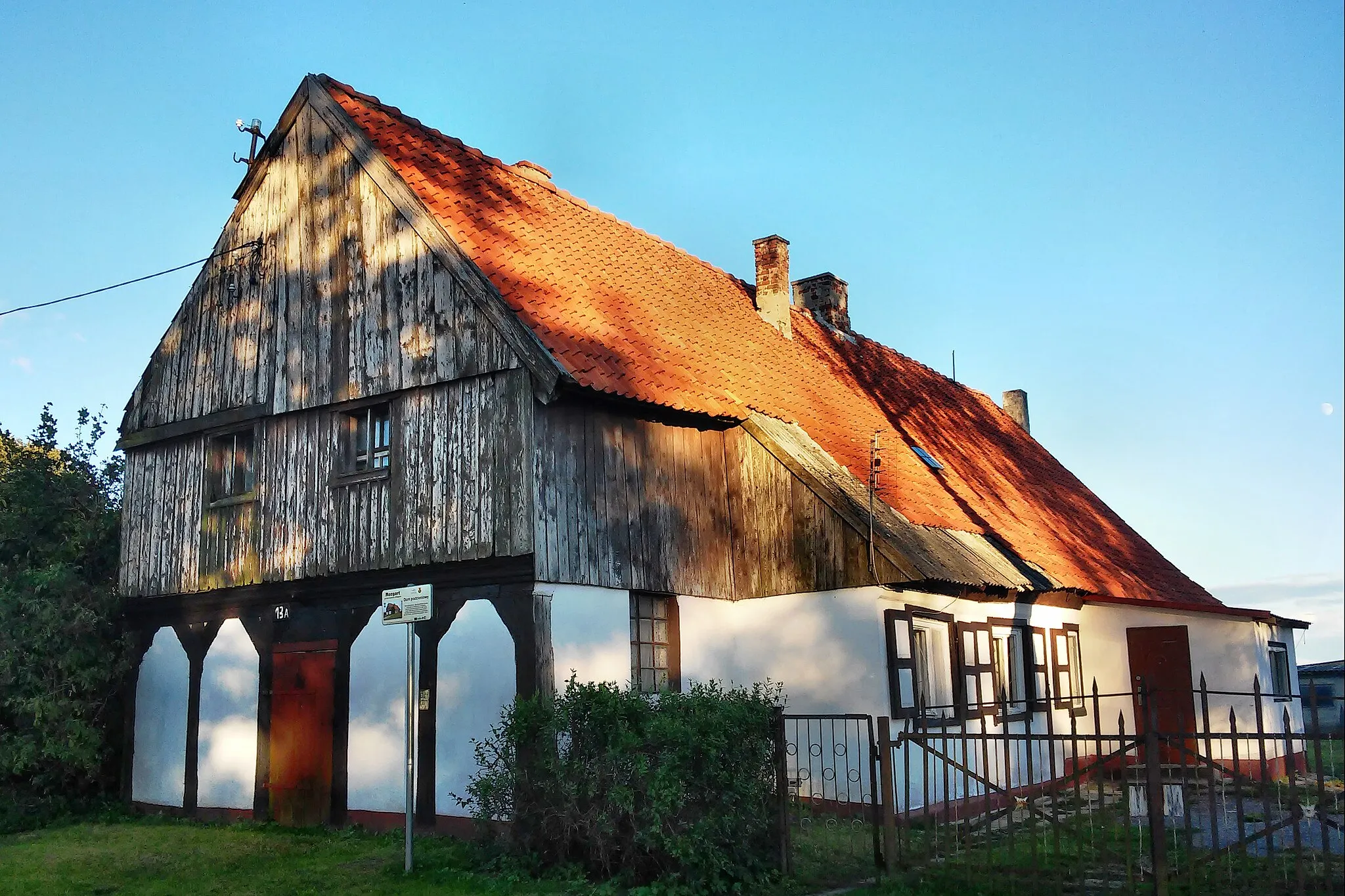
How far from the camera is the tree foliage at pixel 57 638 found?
16.5 meters

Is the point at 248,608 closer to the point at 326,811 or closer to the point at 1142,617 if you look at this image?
the point at 326,811

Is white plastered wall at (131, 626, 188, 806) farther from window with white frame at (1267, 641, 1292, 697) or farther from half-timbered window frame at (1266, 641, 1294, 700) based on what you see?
window with white frame at (1267, 641, 1292, 697)

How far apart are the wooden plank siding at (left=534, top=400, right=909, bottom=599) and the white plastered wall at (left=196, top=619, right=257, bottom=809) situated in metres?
5.57

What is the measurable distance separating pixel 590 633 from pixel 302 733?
14.6 ft

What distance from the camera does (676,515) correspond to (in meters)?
15.7

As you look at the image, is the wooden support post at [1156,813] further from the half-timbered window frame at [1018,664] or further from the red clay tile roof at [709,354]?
the half-timbered window frame at [1018,664]

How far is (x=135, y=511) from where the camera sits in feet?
59.7

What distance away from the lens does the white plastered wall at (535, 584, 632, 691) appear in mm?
13492

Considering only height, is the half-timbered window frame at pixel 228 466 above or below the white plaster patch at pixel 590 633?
above

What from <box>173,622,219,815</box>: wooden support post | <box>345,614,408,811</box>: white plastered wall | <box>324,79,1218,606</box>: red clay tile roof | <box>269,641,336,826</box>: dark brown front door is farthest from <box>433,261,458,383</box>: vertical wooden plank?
<box>173,622,219,815</box>: wooden support post

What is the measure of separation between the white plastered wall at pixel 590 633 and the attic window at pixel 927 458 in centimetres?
734

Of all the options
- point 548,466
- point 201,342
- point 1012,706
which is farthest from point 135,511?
point 1012,706

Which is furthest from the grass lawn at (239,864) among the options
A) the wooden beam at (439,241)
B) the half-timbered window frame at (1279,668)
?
the half-timbered window frame at (1279,668)

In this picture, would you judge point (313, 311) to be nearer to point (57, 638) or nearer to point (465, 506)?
point (465, 506)
